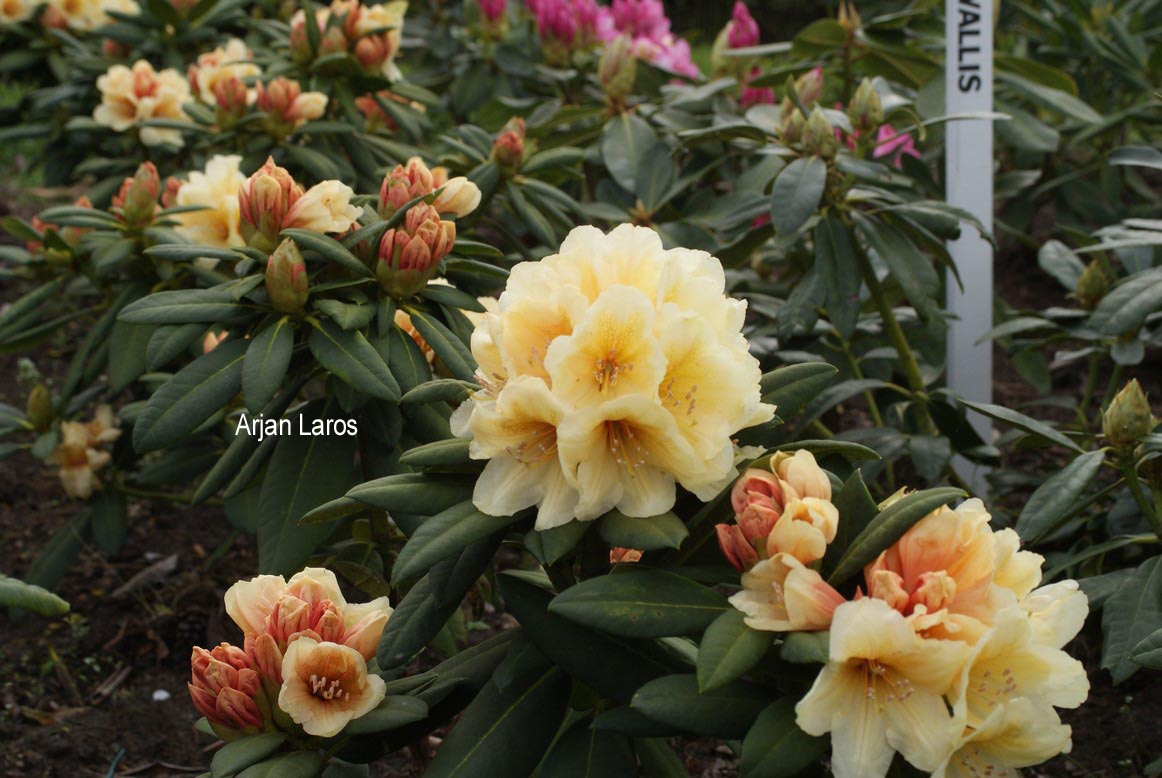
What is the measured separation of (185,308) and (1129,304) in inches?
55.0

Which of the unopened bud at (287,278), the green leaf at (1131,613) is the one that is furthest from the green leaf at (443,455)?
the green leaf at (1131,613)

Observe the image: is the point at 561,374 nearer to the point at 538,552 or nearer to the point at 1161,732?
the point at 538,552

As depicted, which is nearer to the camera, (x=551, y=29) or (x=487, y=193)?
(x=487, y=193)

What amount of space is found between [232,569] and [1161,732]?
5.74 ft

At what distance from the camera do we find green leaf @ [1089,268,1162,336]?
1.88 m

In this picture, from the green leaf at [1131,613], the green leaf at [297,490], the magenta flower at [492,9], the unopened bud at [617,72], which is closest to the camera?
the green leaf at [1131,613]

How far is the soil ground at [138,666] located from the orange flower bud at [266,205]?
2.30 feet

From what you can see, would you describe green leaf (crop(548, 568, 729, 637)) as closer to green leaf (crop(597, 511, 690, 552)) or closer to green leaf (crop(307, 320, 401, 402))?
green leaf (crop(597, 511, 690, 552))

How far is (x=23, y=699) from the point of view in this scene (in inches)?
86.4

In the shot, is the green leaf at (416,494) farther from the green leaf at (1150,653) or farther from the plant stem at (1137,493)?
the plant stem at (1137,493)

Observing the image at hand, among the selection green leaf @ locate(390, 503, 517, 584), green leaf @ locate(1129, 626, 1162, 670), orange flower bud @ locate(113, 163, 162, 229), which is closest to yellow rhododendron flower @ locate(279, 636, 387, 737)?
green leaf @ locate(390, 503, 517, 584)

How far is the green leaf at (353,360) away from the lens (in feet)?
4.89

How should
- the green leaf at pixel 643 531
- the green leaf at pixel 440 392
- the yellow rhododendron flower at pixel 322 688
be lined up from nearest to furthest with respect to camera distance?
the green leaf at pixel 643 531 < the yellow rhododendron flower at pixel 322 688 < the green leaf at pixel 440 392

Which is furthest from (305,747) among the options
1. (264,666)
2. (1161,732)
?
(1161,732)
